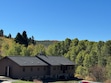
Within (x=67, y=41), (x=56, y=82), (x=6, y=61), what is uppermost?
(x=67, y=41)

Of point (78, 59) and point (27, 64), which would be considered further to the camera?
point (78, 59)

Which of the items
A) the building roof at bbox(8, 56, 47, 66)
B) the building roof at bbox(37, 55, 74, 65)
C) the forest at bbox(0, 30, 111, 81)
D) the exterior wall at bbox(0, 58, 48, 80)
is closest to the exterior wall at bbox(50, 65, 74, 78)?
the building roof at bbox(37, 55, 74, 65)

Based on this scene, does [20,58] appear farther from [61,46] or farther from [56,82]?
[61,46]

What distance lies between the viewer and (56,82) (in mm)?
60969

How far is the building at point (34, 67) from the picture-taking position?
61.1 m

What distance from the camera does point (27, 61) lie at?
63812 millimetres

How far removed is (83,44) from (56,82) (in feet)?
140

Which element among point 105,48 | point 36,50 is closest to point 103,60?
point 105,48

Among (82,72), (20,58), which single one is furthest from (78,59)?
(20,58)

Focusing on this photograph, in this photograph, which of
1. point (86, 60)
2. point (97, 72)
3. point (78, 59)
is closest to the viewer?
point (97, 72)

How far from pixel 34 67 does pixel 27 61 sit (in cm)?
198

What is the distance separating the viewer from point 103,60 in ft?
275

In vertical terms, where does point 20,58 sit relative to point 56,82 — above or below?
above

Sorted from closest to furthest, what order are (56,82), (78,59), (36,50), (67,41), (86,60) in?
(56,82)
(86,60)
(78,59)
(36,50)
(67,41)
